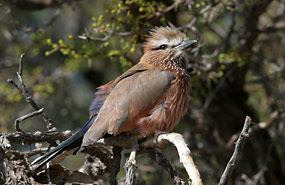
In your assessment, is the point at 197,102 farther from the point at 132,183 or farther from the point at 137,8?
the point at 132,183

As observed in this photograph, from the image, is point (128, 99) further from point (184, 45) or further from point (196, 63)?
point (196, 63)

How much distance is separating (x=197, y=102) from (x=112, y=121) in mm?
3037

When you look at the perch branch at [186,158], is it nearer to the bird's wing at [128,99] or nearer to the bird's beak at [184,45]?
the bird's wing at [128,99]

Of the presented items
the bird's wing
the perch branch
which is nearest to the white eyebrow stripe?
the bird's wing

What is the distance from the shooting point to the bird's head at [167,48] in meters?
5.30

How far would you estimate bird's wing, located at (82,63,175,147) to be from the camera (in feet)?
14.1

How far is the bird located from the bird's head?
0.10m

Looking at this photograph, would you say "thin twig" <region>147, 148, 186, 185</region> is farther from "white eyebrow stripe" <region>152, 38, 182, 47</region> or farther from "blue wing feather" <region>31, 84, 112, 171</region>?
"white eyebrow stripe" <region>152, 38, 182, 47</region>

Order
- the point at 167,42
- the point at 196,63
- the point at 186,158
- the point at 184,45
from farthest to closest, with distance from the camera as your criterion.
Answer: the point at 196,63 < the point at 167,42 < the point at 184,45 < the point at 186,158

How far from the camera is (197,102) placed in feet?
23.5

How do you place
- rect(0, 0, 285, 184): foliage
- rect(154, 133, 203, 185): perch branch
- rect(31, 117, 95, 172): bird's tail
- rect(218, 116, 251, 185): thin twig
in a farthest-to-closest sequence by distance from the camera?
1. rect(0, 0, 285, 184): foliage
2. rect(31, 117, 95, 172): bird's tail
3. rect(154, 133, 203, 185): perch branch
4. rect(218, 116, 251, 185): thin twig

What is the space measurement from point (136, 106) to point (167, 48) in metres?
1.19

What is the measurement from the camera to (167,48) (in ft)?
18.0

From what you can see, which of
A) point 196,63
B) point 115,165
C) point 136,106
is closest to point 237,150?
point 115,165
